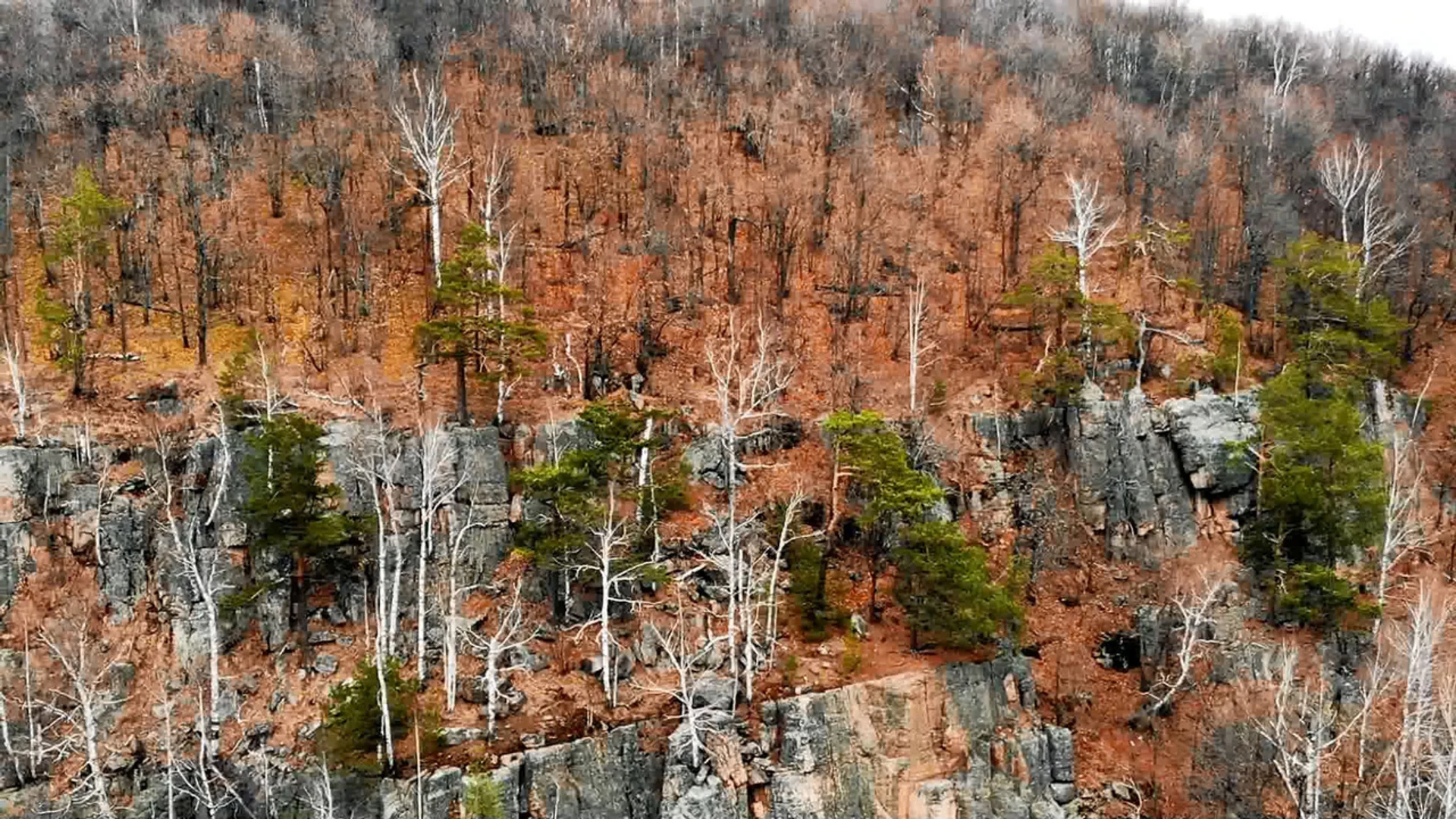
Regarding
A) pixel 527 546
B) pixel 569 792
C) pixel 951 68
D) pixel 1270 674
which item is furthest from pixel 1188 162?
pixel 569 792

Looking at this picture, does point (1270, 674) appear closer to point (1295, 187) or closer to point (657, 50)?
point (1295, 187)

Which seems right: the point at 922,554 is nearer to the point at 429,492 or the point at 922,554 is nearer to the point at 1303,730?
the point at 1303,730

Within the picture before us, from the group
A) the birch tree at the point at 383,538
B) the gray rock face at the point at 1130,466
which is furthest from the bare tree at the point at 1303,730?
the birch tree at the point at 383,538

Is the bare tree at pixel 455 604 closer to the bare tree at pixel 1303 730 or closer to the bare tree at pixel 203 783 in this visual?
the bare tree at pixel 203 783

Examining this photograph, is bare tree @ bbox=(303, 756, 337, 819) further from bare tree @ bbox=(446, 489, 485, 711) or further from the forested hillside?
bare tree @ bbox=(446, 489, 485, 711)

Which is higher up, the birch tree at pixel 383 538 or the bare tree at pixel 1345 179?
the bare tree at pixel 1345 179
